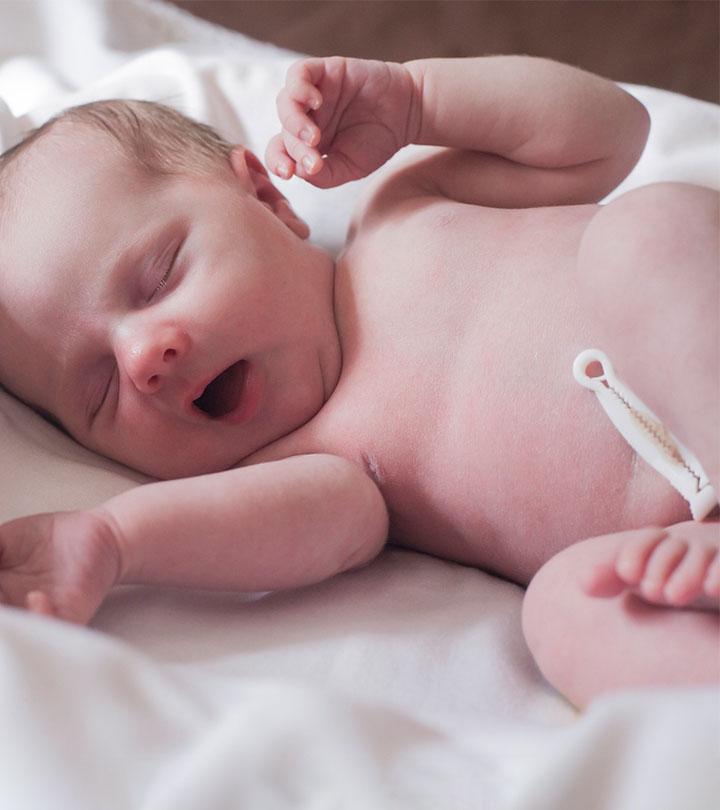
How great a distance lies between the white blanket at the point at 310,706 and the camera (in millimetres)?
543

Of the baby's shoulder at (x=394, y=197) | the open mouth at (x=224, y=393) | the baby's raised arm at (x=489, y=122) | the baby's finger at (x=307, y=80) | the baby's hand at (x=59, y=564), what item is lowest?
the open mouth at (x=224, y=393)

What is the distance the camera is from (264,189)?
1170 mm

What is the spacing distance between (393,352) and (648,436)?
0.81 ft

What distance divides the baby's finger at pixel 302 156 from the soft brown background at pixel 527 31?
772mm

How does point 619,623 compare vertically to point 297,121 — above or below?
below

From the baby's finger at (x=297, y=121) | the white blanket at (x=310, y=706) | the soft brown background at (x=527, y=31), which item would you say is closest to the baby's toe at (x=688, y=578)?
the white blanket at (x=310, y=706)

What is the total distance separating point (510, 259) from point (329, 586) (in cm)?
32

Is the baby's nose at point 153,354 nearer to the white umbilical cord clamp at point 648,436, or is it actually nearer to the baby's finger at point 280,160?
the baby's finger at point 280,160

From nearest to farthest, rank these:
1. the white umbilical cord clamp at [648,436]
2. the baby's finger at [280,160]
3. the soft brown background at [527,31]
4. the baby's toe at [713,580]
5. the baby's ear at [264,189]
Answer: the baby's toe at [713,580] → the white umbilical cord clamp at [648,436] → the baby's finger at [280,160] → the baby's ear at [264,189] → the soft brown background at [527,31]

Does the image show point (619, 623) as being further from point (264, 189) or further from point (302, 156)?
point (264, 189)

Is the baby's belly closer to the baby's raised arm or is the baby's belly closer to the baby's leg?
the baby's leg

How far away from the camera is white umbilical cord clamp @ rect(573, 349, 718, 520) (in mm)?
831

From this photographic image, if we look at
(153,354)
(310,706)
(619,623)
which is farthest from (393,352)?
(310,706)

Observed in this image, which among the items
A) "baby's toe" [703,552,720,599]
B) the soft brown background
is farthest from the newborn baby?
the soft brown background
